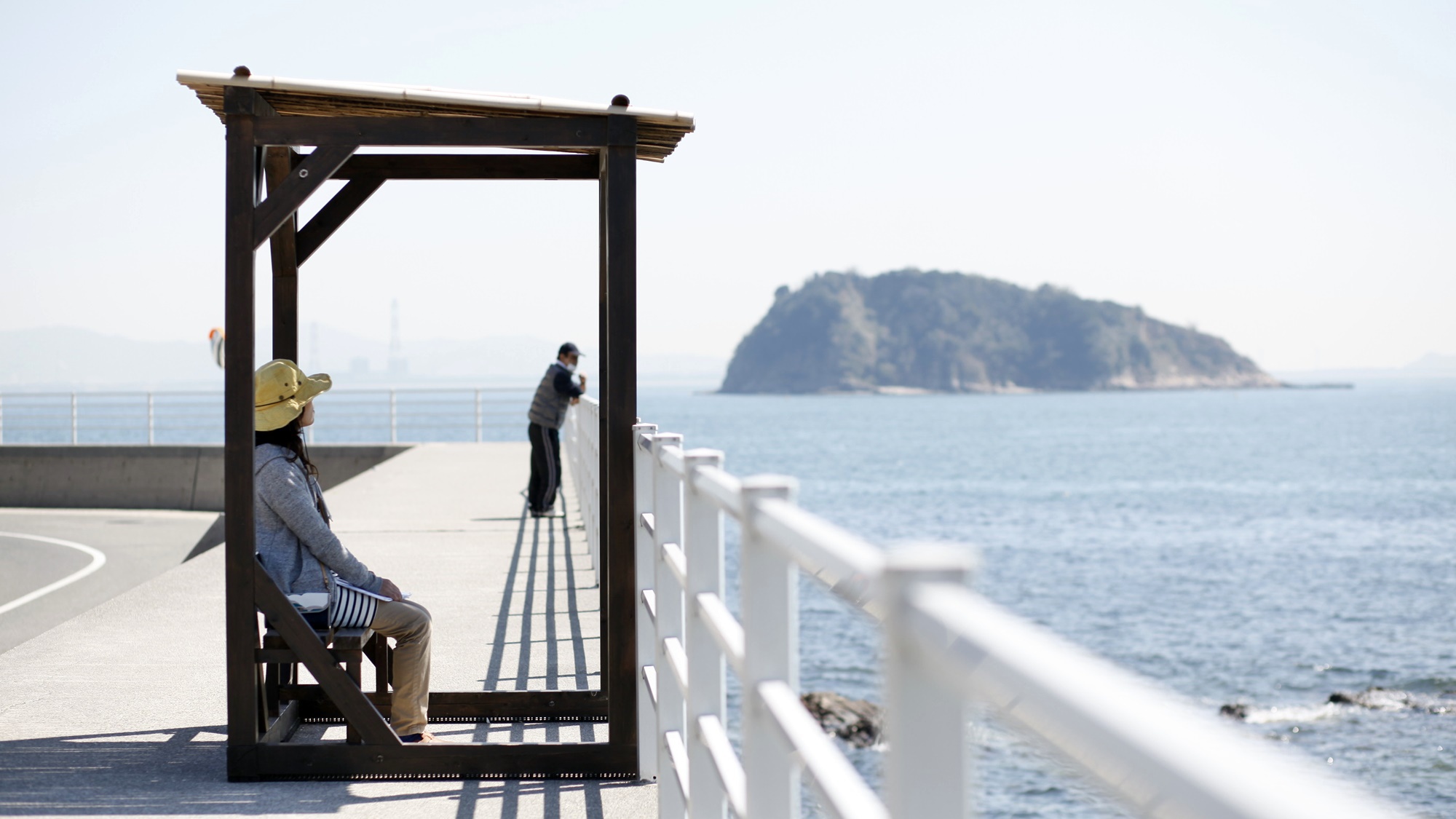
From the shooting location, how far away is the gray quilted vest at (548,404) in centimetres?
1313

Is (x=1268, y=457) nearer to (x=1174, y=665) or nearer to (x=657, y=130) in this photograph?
(x=1174, y=665)

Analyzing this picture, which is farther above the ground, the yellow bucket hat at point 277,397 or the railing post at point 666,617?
the yellow bucket hat at point 277,397

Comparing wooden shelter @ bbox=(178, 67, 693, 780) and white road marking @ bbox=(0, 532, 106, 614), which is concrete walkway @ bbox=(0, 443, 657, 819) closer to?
wooden shelter @ bbox=(178, 67, 693, 780)

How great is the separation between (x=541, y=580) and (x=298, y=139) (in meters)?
5.19

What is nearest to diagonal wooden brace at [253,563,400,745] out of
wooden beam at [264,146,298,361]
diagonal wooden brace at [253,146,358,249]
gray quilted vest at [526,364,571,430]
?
diagonal wooden brace at [253,146,358,249]

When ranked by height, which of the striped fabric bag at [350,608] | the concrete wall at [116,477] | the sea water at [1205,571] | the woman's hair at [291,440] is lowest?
the sea water at [1205,571]

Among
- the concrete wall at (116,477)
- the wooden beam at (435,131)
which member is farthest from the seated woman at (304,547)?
the concrete wall at (116,477)

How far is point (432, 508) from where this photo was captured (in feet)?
46.6

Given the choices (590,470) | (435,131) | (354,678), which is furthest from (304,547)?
(590,470)

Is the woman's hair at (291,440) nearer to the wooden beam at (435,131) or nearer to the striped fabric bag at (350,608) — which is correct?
the striped fabric bag at (350,608)

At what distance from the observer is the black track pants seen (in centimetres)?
1295

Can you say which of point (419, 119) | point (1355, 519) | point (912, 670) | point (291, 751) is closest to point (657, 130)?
point (419, 119)

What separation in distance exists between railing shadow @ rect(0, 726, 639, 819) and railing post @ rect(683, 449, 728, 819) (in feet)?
4.52

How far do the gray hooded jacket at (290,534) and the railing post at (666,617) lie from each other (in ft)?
4.44
